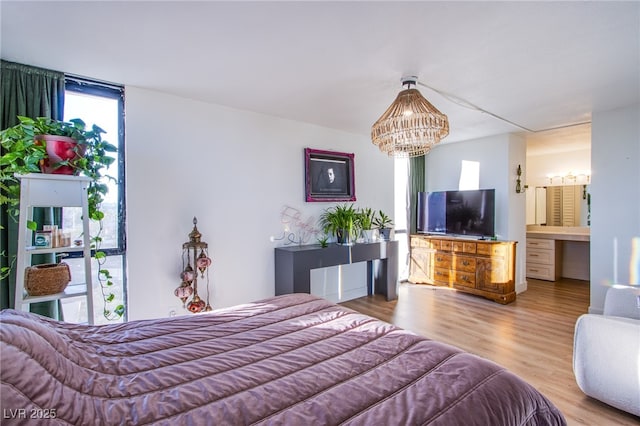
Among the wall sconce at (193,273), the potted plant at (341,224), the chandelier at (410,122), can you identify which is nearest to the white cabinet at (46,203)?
the wall sconce at (193,273)

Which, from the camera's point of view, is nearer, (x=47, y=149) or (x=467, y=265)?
(x=47, y=149)

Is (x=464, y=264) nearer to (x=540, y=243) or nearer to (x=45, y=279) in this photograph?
(x=540, y=243)

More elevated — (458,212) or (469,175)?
(469,175)

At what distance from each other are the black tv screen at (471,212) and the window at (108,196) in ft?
14.8

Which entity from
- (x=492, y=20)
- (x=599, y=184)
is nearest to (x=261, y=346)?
(x=492, y=20)

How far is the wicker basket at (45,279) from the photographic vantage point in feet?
5.88

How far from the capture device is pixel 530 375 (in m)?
2.33

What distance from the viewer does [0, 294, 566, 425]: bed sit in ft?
2.83

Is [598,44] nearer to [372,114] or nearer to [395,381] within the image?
[372,114]

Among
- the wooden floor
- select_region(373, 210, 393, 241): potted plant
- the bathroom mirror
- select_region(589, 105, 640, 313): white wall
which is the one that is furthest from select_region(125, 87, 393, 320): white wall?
the bathroom mirror

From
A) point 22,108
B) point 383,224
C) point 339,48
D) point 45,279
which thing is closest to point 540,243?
point 383,224

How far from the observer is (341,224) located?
3996 millimetres

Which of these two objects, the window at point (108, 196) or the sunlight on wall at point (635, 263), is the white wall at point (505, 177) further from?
the window at point (108, 196)

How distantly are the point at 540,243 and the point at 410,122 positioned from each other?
4.66 meters
